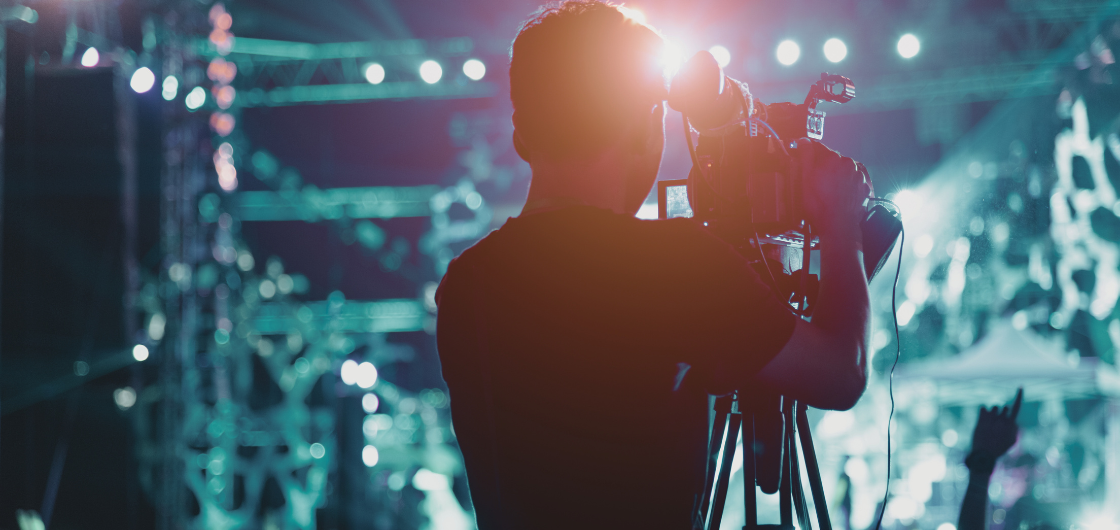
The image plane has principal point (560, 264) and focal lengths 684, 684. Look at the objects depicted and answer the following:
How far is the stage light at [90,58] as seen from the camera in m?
4.48

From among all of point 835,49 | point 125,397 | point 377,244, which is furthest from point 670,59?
point 377,244

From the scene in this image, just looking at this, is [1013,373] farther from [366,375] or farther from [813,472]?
[366,375]

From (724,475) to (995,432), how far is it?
20.6 inches

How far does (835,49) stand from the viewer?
204 inches

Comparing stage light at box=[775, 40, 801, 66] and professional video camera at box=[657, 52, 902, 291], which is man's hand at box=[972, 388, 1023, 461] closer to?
professional video camera at box=[657, 52, 902, 291]

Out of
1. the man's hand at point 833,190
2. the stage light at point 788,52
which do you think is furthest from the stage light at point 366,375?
the man's hand at point 833,190

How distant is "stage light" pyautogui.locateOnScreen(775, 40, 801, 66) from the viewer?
5.17m

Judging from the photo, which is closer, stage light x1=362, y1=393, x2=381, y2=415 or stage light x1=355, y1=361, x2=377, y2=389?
stage light x1=362, y1=393, x2=381, y2=415

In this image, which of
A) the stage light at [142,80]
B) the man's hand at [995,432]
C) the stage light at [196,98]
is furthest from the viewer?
the stage light at [142,80]

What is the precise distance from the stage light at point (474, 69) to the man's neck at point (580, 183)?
507 cm

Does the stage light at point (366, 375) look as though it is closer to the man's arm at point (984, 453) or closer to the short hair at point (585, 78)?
the man's arm at point (984, 453)

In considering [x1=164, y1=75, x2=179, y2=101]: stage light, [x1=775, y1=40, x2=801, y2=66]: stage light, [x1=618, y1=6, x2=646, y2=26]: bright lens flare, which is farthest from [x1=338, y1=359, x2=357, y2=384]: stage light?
[x1=618, y1=6, x2=646, y2=26]: bright lens flare

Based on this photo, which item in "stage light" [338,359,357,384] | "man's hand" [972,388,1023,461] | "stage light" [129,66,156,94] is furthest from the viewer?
"stage light" [338,359,357,384]

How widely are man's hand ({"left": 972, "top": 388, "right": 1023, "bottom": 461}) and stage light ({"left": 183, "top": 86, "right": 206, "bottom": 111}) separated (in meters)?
4.78
